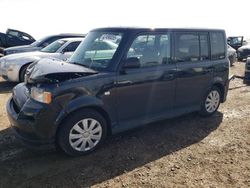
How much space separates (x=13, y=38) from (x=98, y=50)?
560 inches

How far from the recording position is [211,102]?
627 centimetres

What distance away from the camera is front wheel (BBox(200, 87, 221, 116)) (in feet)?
20.1

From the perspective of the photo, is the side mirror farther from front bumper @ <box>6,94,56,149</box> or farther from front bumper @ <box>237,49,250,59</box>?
front bumper @ <box>237,49,250,59</box>

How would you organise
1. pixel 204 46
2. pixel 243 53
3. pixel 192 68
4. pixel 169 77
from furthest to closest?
pixel 243 53 < pixel 204 46 < pixel 192 68 < pixel 169 77

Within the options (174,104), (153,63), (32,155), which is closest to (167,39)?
(153,63)

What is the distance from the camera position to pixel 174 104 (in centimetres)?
537

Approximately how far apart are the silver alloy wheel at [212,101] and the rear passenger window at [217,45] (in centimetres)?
80

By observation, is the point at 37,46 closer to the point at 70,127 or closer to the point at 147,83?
the point at 147,83

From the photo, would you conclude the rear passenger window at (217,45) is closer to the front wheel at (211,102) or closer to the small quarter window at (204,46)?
the small quarter window at (204,46)

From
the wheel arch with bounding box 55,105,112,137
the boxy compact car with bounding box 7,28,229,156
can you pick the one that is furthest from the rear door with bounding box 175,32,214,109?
the wheel arch with bounding box 55,105,112,137

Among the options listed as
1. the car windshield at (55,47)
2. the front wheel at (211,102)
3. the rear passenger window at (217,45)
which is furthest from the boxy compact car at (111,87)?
the car windshield at (55,47)

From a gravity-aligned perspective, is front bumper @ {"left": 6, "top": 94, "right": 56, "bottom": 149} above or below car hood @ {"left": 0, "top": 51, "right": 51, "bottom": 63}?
below

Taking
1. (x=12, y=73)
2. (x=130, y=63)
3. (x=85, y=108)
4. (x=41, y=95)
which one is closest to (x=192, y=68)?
(x=130, y=63)

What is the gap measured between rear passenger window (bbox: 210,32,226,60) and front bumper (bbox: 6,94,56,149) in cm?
381
